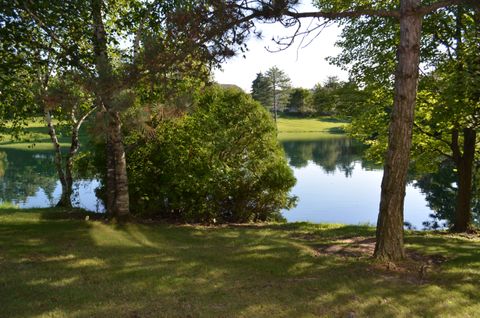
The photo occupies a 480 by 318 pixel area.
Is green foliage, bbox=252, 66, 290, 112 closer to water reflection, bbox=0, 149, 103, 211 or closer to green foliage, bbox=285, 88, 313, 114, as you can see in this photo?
green foliage, bbox=285, 88, 313, 114

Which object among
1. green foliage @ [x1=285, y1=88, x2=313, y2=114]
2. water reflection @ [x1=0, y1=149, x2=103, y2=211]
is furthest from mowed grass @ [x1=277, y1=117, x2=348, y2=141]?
water reflection @ [x1=0, y1=149, x2=103, y2=211]

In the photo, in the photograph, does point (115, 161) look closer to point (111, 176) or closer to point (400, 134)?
point (111, 176)

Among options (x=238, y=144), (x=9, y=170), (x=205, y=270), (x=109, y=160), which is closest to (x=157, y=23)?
(x=109, y=160)

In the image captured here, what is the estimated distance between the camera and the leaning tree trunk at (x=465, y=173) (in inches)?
536

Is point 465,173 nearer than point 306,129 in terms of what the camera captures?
Yes

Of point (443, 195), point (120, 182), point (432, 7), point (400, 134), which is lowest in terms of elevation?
point (443, 195)

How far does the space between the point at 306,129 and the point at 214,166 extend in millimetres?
76758

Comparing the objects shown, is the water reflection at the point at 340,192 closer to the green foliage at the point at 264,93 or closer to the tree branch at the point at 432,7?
the tree branch at the point at 432,7

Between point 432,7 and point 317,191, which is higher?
point 432,7

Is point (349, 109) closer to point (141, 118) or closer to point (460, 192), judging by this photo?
point (460, 192)

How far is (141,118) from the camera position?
773 cm

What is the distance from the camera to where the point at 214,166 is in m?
13.3

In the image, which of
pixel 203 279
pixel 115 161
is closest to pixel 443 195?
pixel 115 161

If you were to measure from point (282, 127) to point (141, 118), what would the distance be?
272 ft
